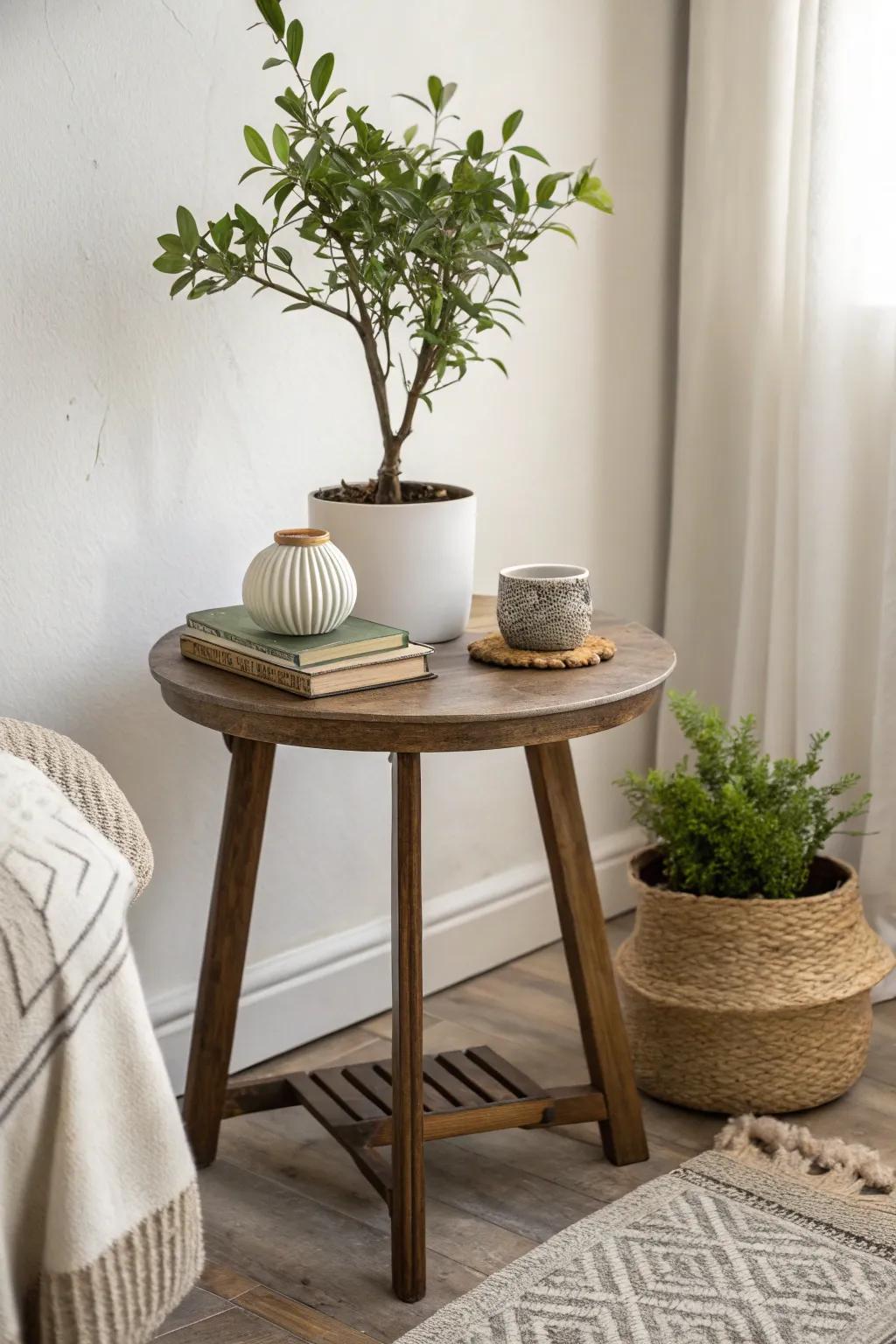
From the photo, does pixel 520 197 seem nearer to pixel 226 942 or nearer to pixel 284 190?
pixel 284 190

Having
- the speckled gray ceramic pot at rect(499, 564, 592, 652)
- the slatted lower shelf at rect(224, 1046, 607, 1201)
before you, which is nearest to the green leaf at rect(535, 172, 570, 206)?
the speckled gray ceramic pot at rect(499, 564, 592, 652)

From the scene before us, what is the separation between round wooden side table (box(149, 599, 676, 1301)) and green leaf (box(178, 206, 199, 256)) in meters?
0.38

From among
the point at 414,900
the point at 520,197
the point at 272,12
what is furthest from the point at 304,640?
the point at 272,12

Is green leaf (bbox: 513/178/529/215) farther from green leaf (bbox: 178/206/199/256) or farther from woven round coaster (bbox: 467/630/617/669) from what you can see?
woven round coaster (bbox: 467/630/617/669)

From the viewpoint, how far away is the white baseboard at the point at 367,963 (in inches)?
66.5

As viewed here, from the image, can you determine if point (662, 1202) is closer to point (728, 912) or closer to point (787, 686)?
point (728, 912)

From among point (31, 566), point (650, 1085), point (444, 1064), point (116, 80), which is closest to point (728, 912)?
point (650, 1085)

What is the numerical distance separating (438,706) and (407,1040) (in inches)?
12.2

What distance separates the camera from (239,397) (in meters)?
1.58

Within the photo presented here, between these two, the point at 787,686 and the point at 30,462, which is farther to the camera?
the point at 787,686

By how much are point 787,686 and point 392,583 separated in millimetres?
782

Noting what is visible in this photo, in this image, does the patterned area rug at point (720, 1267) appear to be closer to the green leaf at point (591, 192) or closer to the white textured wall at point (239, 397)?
the white textured wall at point (239, 397)

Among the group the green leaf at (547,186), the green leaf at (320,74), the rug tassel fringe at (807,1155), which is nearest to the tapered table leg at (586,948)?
the rug tassel fringe at (807,1155)

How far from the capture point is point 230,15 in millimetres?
1491
